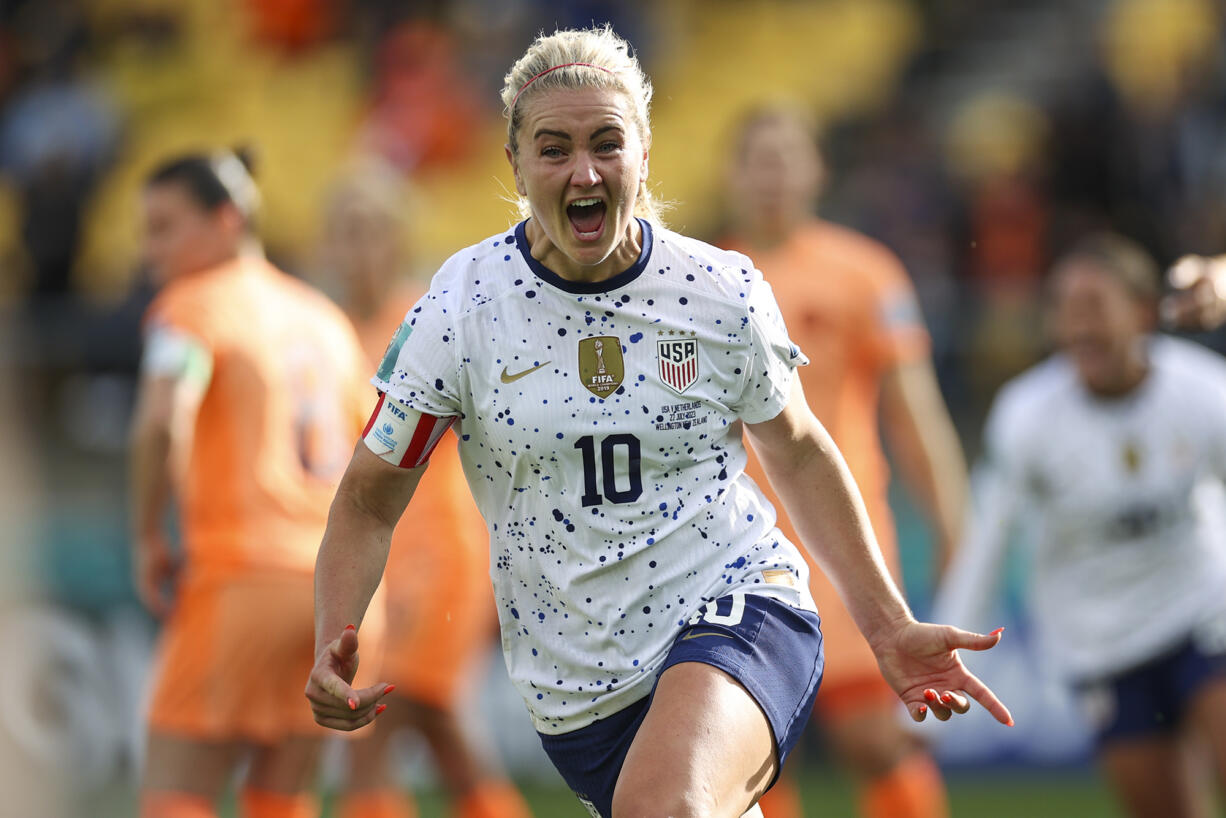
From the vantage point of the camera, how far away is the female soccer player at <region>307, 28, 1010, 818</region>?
11.8ft

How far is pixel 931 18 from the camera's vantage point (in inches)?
574

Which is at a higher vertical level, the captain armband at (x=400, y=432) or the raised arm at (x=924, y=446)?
the raised arm at (x=924, y=446)

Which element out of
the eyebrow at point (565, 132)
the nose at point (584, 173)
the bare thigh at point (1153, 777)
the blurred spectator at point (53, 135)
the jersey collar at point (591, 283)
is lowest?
the bare thigh at point (1153, 777)

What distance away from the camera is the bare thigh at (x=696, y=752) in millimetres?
3350

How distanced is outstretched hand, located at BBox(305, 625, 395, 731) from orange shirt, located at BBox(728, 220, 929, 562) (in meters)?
3.37

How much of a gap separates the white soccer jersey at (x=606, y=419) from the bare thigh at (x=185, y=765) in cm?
214

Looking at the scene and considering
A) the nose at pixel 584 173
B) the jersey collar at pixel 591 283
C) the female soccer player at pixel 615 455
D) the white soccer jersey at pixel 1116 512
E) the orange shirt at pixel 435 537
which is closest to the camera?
the nose at pixel 584 173

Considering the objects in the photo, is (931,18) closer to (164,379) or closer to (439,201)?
(439,201)

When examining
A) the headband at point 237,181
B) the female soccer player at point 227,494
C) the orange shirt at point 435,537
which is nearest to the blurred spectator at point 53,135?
the orange shirt at point 435,537

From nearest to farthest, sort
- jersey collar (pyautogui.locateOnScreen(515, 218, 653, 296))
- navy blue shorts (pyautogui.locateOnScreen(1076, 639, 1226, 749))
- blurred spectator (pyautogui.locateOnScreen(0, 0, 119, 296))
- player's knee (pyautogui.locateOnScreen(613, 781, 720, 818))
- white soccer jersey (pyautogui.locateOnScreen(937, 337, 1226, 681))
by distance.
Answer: player's knee (pyautogui.locateOnScreen(613, 781, 720, 818)) → jersey collar (pyautogui.locateOnScreen(515, 218, 653, 296)) → navy blue shorts (pyautogui.locateOnScreen(1076, 639, 1226, 749)) → white soccer jersey (pyautogui.locateOnScreen(937, 337, 1226, 681)) → blurred spectator (pyautogui.locateOnScreen(0, 0, 119, 296))

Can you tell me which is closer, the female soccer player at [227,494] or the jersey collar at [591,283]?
the jersey collar at [591,283]

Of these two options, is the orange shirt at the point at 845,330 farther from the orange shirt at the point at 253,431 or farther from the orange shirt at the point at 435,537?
the orange shirt at the point at 253,431

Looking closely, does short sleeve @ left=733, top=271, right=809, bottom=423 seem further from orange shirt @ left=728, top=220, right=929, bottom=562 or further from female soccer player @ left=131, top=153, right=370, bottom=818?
orange shirt @ left=728, top=220, right=929, bottom=562

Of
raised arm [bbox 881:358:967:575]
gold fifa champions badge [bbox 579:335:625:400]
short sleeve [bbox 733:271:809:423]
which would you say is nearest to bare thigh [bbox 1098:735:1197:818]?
raised arm [bbox 881:358:967:575]
